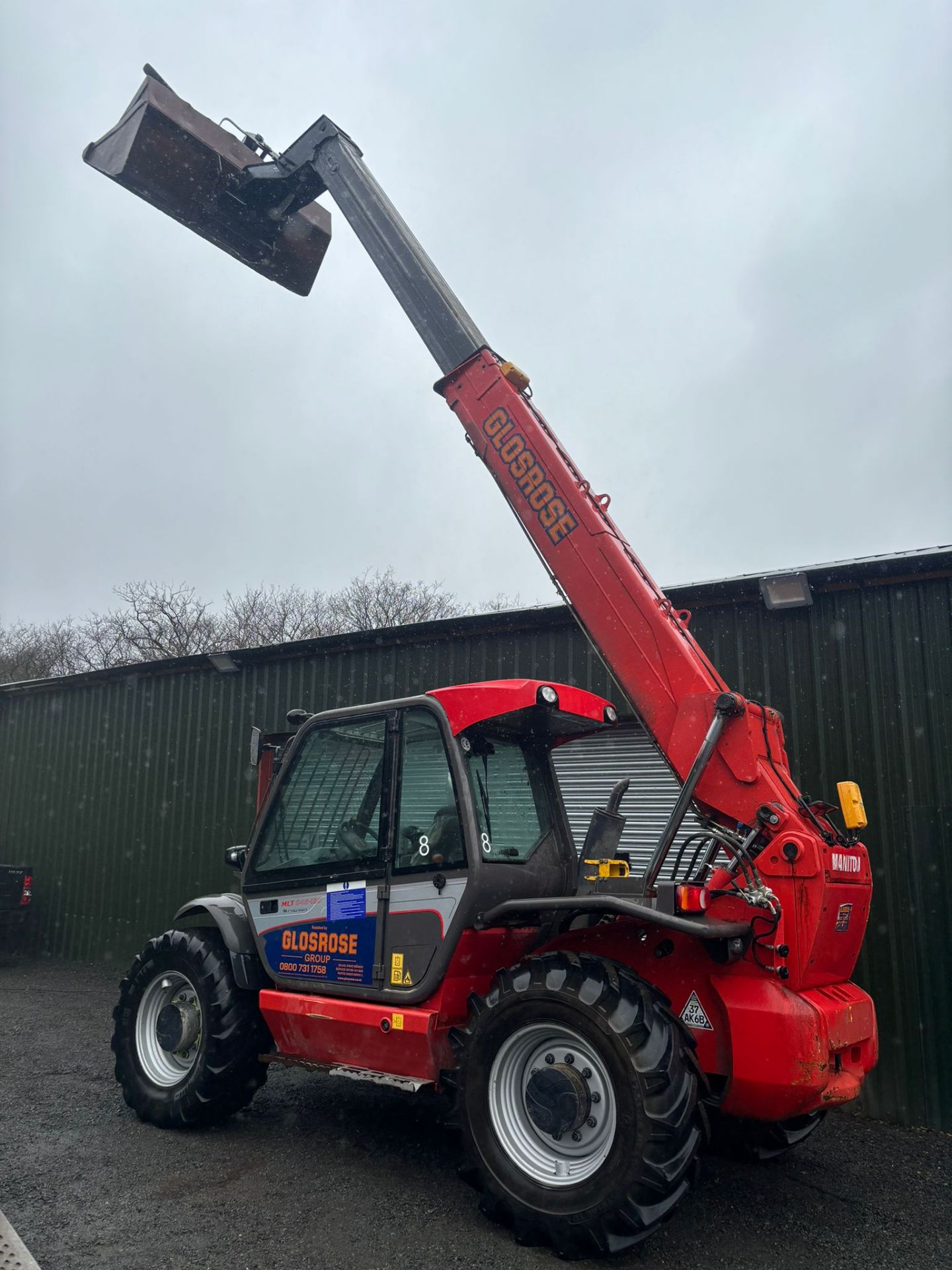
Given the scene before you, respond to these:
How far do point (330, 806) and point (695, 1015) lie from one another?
2228 millimetres

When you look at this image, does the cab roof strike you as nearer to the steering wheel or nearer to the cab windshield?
the cab windshield

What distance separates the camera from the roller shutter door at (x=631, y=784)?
7629 mm

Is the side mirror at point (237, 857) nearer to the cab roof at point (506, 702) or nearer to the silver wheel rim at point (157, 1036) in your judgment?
the silver wheel rim at point (157, 1036)

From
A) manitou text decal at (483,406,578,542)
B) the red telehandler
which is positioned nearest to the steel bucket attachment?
the red telehandler

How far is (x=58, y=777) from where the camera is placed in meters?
13.0

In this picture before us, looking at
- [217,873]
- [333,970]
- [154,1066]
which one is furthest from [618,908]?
[217,873]

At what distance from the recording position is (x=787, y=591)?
7156 millimetres

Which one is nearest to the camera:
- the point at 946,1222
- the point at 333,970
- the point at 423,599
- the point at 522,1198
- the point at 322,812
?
the point at 522,1198

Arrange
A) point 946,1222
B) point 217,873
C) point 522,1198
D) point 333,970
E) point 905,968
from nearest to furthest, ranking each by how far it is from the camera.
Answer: point 522,1198, point 946,1222, point 333,970, point 905,968, point 217,873

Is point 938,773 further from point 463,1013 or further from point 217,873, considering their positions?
point 217,873

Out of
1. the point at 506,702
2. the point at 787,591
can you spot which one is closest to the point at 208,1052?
the point at 506,702

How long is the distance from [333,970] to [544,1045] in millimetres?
1319

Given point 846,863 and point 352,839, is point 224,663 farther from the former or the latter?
point 846,863

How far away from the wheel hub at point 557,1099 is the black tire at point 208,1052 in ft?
6.56
